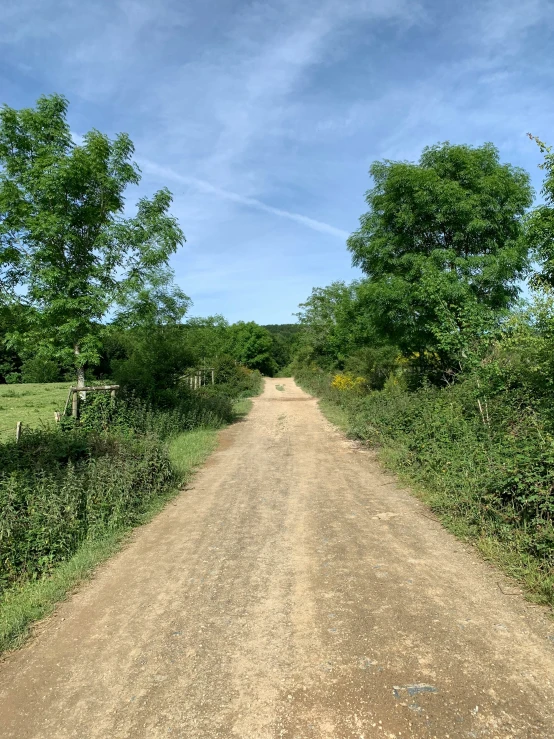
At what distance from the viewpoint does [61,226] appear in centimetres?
1039

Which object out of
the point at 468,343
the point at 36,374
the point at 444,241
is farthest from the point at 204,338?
the point at 36,374

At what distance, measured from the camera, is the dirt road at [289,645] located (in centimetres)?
270

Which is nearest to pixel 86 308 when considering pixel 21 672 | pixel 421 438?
pixel 421 438

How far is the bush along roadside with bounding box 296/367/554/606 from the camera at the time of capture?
462 cm

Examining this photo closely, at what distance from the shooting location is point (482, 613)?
12.4 ft

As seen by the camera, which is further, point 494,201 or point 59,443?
point 494,201

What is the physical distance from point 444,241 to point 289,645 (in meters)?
11.1

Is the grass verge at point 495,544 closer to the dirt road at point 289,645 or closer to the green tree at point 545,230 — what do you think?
the dirt road at point 289,645

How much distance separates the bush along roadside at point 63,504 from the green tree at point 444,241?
21.2ft

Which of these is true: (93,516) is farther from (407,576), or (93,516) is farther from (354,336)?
(354,336)

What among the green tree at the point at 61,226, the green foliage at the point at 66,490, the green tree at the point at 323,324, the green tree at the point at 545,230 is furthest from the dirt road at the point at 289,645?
the green tree at the point at 323,324

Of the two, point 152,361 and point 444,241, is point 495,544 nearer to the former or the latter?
point 444,241

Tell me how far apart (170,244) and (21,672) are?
418 inches

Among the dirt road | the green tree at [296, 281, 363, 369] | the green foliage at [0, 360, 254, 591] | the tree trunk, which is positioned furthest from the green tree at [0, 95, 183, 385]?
the green tree at [296, 281, 363, 369]
